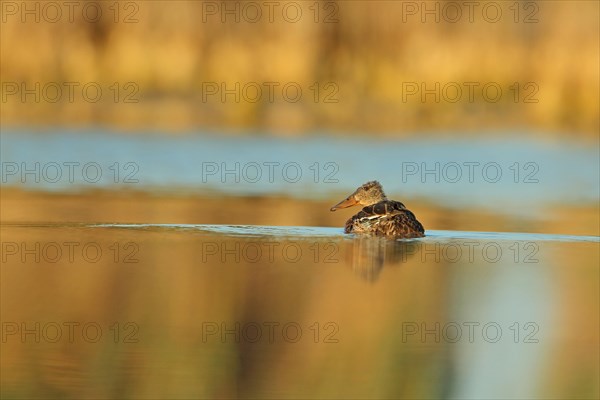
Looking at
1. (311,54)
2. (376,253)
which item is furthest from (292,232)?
(311,54)

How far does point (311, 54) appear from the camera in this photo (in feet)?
86.8

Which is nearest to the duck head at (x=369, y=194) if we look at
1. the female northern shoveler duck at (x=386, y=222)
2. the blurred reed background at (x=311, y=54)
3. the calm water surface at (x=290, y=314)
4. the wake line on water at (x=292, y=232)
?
the female northern shoveler duck at (x=386, y=222)

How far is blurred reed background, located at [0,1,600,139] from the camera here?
26281 mm

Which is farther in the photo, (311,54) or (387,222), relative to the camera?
(311,54)

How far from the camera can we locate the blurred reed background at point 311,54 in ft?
86.2

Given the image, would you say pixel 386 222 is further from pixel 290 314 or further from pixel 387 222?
pixel 290 314

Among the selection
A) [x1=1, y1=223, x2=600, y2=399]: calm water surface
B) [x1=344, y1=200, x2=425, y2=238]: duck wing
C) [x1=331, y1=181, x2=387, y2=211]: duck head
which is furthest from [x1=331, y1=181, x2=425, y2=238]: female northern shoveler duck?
[x1=331, y1=181, x2=387, y2=211]: duck head

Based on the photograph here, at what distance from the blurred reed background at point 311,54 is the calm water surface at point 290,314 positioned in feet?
40.1

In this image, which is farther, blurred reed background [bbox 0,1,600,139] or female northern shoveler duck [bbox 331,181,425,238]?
blurred reed background [bbox 0,1,600,139]

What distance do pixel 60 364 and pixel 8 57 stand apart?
60.2ft

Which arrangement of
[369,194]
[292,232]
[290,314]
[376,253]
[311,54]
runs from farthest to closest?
[311,54], [369,194], [292,232], [376,253], [290,314]

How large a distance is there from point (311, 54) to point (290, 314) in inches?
641

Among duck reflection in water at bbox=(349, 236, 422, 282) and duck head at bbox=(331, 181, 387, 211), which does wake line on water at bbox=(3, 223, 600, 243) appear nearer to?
duck reflection in water at bbox=(349, 236, 422, 282)

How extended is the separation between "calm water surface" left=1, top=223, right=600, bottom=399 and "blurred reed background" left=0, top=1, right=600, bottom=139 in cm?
1224
